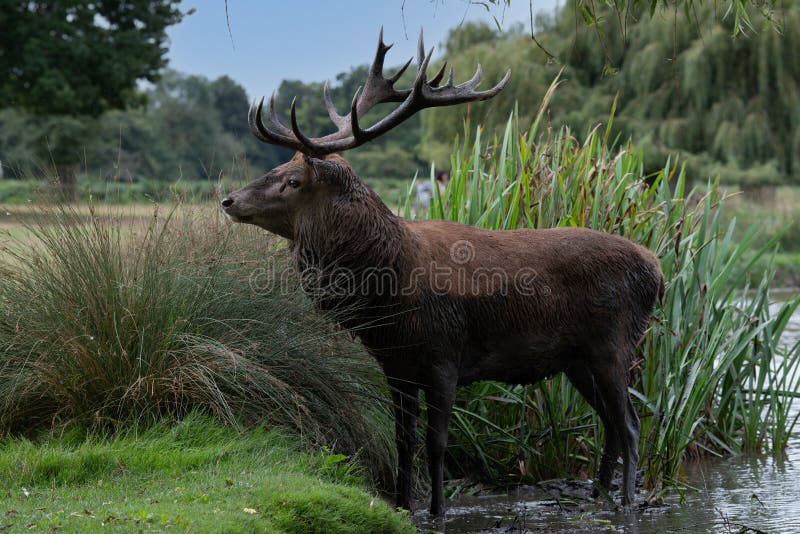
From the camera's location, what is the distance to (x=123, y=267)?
17.6 ft

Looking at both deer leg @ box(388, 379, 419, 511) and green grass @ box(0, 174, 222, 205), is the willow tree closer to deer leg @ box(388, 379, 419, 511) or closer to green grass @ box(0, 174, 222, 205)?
green grass @ box(0, 174, 222, 205)

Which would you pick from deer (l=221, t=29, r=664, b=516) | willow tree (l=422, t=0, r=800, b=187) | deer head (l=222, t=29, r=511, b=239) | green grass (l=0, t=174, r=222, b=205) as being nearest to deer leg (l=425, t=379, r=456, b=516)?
deer (l=221, t=29, r=664, b=516)

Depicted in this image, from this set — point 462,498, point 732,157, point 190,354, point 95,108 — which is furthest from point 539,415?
point 95,108

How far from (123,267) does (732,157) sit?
1976 cm

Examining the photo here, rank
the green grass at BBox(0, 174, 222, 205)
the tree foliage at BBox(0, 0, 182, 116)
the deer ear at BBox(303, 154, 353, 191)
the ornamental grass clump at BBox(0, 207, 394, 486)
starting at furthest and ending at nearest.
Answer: the tree foliage at BBox(0, 0, 182, 116)
the green grass at BBox(0, 174, 222, 205)
the deer ear at BBox(303, 154, 353, 191)
the ornamental grass clump at BBox(0, 207, 394, 486)

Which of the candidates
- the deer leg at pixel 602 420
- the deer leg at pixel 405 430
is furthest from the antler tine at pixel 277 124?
the deer leg at pixel 602 420

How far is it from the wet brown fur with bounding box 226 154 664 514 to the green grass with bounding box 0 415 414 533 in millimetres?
686

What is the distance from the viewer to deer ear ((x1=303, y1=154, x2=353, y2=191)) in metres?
5.11

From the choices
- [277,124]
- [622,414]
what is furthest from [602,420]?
[277,124]

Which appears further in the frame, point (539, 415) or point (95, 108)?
point (95, 108)

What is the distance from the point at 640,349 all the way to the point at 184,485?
3457mm

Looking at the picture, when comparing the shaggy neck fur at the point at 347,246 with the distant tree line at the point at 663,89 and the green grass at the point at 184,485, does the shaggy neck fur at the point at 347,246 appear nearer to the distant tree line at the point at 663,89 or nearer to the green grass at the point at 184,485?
the green grass at the point at 184,485

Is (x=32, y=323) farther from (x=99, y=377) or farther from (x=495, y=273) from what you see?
(x=495, y=273)

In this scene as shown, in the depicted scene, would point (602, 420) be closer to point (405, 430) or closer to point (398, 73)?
point (405, 430)
